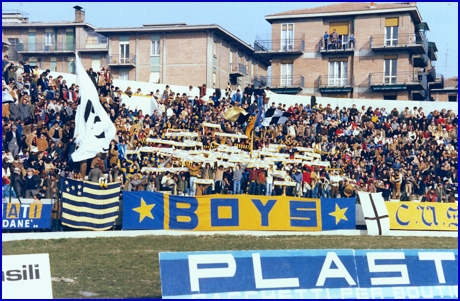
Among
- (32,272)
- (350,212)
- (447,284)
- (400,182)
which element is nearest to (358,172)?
(400,182)

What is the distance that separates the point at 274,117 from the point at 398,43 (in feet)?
76.3

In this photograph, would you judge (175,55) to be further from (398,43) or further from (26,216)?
(26,216)

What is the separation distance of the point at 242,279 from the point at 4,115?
710 inches

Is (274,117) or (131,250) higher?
(274,117)

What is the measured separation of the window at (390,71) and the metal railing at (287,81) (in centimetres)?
616

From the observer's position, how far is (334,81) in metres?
56.2

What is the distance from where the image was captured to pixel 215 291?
11.4 m

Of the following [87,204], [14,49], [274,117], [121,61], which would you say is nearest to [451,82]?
[121,61]

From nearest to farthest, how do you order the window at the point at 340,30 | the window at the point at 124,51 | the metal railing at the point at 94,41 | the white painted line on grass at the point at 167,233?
the white painted line on grass at the point at 167,233 → the window at the point at 340,30 → the window at the point at 124,51 → the metal railing at the point at 94,41

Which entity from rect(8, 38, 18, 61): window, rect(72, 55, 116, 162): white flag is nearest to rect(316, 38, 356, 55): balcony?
rect(72, 55, 116, 162): white flag

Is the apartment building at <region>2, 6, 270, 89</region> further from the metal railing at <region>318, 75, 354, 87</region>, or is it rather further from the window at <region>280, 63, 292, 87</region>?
the metal railing at <region>318, 75, 354, 87</region>

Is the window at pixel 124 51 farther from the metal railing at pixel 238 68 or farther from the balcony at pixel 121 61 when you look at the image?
the metal railing at pixel 238 68

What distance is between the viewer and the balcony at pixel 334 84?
55.3m

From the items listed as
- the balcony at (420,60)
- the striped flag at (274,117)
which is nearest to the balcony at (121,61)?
the balcony at (420,60)
